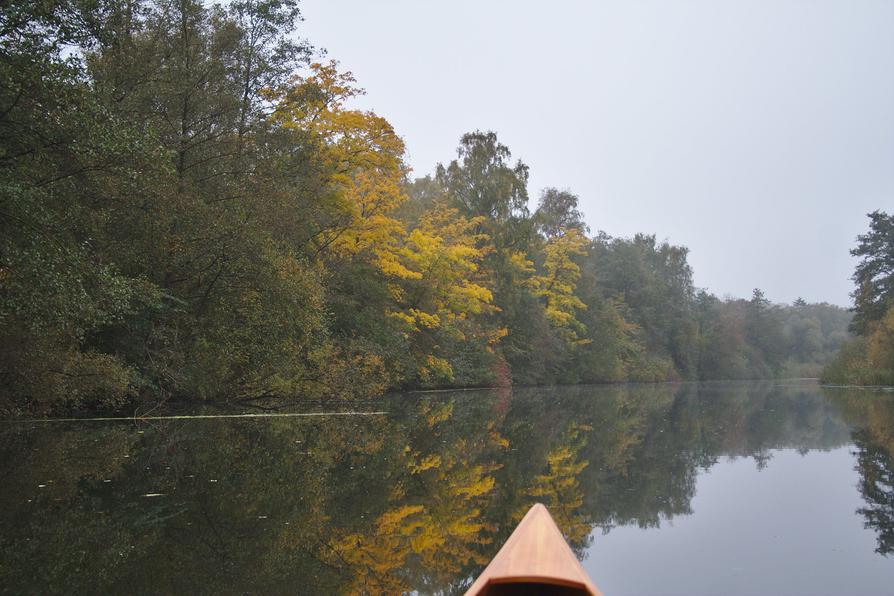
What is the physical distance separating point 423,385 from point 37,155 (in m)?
22.4

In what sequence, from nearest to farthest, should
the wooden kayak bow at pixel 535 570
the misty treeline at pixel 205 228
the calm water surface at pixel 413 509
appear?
1. the wooden kayak bow at pixel 535 570
2. the calm water surface at pixel 413 509
3. the misty treeline at pixel 205 228

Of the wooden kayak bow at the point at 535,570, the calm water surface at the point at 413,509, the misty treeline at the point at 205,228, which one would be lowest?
the calm water surface at the point at 413,509

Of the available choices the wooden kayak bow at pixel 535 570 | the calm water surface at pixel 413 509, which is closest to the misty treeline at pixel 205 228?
the calm water surface at pixel 413 509

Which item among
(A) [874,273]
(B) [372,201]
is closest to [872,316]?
(A) [874,273]

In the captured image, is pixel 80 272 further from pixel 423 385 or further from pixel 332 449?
pixel 423 385

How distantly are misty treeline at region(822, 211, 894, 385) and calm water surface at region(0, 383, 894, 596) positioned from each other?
2543 centimetres

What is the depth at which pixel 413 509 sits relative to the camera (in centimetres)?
663

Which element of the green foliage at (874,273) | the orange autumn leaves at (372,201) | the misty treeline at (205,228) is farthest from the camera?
the green foliage at (874,273)

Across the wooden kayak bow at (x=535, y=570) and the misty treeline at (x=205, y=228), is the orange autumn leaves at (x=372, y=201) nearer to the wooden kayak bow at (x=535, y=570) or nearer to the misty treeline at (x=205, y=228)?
the misty treeline at (x=205, y=228)

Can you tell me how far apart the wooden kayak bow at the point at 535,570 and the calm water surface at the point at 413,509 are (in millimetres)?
982

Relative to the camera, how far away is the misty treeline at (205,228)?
33.2 ft

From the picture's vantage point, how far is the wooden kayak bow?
321 cm

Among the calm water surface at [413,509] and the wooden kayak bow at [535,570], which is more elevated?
the wooden kayak bow at [535,570]

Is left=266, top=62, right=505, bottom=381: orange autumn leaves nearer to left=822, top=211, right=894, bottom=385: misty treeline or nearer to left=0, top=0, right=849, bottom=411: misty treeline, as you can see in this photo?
left=0, top=0, right=849, bottom=411: misty treeline
